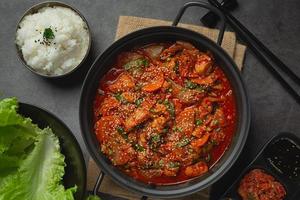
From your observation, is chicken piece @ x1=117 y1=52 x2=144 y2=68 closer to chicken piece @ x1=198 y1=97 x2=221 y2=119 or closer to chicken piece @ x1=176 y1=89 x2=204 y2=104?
chicken piece @ x1=176 y1=89 x2=204 y2=104

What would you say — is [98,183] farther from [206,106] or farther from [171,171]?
[206,106]

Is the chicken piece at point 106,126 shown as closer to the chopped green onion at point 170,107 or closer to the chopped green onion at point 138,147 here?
the chopped green onion at point 138,147

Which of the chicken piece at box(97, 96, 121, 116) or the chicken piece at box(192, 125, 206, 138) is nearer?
the chicken piece at box(192, 125, 206, 138)

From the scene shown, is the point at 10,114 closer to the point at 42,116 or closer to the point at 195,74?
the point at 42,116

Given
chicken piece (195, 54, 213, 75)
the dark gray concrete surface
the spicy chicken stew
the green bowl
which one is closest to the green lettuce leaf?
the green bowl

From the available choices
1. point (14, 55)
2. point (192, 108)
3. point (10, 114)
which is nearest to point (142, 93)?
point (192, 108)

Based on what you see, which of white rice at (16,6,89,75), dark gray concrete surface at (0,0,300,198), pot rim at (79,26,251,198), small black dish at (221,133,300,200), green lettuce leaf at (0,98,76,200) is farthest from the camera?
dark gray concrete surface at (0,0,300,198)

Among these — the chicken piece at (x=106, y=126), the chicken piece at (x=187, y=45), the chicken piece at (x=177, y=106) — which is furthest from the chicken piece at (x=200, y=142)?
the chicken piece at (x=187, y=45)
